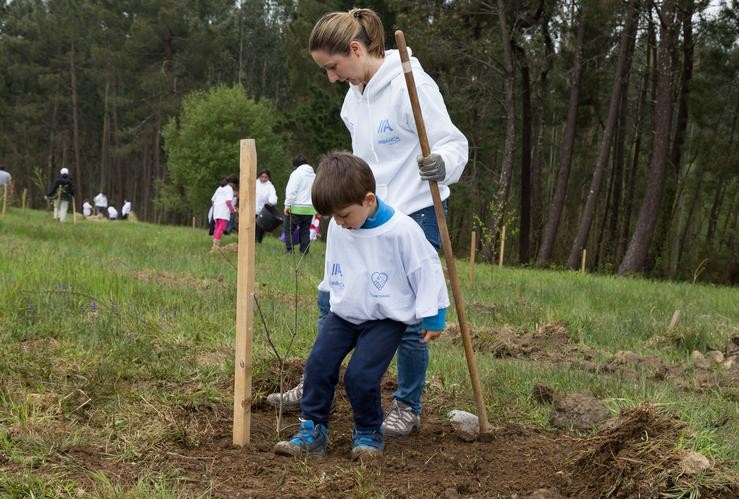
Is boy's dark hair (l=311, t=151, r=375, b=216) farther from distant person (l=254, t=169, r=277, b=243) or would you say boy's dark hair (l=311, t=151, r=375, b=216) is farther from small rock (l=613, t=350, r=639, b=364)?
distant person (l=254, t=169, r=277, b=243)

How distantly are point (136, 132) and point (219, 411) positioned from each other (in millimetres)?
47419

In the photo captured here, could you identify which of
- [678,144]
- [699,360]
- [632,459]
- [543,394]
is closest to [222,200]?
[699,360]

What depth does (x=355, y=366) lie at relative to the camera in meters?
3.16

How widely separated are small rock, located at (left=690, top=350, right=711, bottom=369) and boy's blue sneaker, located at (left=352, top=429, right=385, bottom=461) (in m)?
3.58

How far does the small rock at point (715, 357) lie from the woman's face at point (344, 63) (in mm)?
4175

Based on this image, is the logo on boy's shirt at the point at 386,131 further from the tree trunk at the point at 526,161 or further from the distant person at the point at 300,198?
the tree trunk at the point at 526,161

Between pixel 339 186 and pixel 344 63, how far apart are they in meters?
0.66

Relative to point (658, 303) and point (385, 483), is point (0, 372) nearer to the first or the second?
point (385, 483)

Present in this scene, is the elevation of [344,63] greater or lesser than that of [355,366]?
greater

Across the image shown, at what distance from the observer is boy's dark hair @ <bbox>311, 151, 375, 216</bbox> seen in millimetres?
3010

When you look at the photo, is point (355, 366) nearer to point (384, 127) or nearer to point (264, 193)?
point (384, 127)

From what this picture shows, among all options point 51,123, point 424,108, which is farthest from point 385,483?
point 51,123

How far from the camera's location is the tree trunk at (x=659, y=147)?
1661cm

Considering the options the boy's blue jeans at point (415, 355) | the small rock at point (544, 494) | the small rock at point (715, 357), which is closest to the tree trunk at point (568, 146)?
the small rock at point (715, 357)
